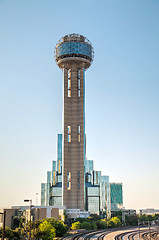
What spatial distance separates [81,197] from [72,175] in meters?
12.4

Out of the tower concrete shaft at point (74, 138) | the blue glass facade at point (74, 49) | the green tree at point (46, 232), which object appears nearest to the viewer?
the green tree at point (46, 232)

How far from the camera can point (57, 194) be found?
196750 mm

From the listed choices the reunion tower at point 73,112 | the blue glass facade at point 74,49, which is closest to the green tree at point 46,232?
the reunion tower at point 73,112

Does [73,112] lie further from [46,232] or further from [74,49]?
[46,232]

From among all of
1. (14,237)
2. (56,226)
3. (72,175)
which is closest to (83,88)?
(72,175)

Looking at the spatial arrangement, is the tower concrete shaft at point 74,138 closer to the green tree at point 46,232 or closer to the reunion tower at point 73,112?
the reunion tower at point 73,112

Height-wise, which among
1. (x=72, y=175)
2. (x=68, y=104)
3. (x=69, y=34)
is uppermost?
(x=69, y=34)

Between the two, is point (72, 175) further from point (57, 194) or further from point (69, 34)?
point (69, 34)

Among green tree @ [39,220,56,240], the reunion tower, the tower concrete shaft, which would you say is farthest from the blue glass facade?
green tree @ [39,220,56,240]

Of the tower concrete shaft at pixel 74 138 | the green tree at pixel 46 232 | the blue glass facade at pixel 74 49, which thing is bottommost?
the green tree at pixel 46 232

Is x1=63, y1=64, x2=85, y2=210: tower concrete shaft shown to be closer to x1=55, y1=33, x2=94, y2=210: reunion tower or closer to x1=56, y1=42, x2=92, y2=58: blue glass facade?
x1=55, y1=33, x2=94, y2=210: reunion tower

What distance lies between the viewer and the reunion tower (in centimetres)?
Result: 16100

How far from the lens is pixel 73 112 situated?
6841 inches

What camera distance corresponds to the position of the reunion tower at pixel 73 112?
16100 centimetres
